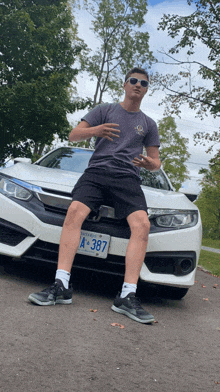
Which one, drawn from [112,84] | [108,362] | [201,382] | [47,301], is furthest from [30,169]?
[112,84]

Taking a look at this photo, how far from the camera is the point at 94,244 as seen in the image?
3.67 metres

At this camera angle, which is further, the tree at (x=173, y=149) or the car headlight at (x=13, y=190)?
the tree at (x=173, y=149)

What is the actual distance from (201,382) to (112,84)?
2804 centimetres

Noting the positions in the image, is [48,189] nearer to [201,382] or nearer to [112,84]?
[201,382]

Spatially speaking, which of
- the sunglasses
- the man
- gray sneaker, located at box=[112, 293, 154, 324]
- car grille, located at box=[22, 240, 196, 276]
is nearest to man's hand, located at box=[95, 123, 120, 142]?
the man

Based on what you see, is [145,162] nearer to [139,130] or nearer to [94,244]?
[139,130]

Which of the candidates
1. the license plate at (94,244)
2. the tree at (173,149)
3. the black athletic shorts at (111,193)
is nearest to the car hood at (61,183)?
the black athletic shorts at (111,193)

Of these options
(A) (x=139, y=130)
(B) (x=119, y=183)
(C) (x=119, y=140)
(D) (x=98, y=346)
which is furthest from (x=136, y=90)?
(D) (x=98, y=346)

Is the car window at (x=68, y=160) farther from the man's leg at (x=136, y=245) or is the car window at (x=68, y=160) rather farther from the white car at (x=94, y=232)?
the man's leg at (x=136, y=245)

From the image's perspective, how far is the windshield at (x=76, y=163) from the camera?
16.7 feet

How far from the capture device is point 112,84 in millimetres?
29156

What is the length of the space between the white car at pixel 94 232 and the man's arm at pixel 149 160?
1.03 ft

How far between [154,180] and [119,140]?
4.66 ft

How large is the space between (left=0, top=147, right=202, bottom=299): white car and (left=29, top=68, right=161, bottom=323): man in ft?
0.52
